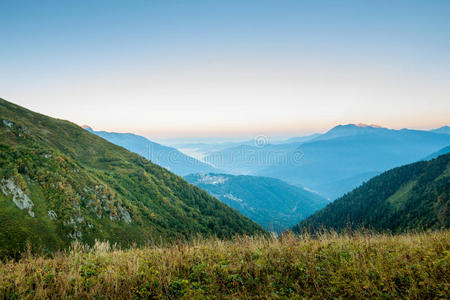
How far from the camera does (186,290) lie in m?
5.82

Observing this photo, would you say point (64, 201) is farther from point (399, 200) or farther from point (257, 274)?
point (399, 200)

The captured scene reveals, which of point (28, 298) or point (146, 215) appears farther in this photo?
point (146, 215)

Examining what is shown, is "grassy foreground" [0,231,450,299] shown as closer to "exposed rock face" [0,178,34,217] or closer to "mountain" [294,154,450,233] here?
"exposed rock face" [0,178,34,217]

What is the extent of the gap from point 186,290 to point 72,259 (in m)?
4.79

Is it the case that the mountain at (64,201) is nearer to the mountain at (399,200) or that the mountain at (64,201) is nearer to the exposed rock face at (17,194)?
the exposed rock face at (17,194)

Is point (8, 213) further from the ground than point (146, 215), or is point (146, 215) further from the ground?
point (8, 213)

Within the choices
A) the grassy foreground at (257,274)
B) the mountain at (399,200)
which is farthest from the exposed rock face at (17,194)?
the mountain at (399,200)

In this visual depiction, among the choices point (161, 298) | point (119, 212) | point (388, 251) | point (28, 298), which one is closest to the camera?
point (28, 298)

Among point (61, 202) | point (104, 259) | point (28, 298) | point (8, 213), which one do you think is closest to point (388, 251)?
point (104, 259)

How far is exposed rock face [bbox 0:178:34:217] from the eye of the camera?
15500mm

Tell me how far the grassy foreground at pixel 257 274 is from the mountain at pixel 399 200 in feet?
304

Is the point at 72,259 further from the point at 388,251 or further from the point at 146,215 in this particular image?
the point at 146,215

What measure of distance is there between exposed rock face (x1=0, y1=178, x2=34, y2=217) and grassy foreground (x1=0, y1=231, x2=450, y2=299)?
1177cm

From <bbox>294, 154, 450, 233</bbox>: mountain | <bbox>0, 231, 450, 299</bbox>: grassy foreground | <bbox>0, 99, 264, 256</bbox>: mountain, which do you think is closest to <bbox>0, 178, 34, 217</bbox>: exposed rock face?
<bbox>0, 99, 264, 256</bbox>: mountain
